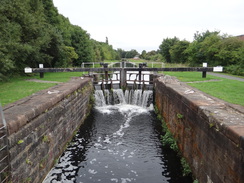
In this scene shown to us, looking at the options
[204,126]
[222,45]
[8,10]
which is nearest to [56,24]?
[8,10]

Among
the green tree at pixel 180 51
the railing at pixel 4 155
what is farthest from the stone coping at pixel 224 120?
the green tree at pixel 180 51

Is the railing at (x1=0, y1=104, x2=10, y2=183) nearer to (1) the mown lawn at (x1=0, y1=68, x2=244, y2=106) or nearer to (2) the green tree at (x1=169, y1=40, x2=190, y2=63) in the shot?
(1) the mown lawn at (x1=0, y1=68, x2=244, y2=106)

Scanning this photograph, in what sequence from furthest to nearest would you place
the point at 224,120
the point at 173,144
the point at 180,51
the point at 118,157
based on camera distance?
the point at 180,51 < the point at 173,144 < the point at 118,157 < the point at 224,120

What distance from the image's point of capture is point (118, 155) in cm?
707

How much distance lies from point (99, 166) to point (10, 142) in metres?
3.20

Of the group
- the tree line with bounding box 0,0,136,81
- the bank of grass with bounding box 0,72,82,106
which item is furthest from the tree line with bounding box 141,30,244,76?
the tree line with bounding box 0,0,136,81

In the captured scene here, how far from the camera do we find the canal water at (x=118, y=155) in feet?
19.3

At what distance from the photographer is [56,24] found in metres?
23.9

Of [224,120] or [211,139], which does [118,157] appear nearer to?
[211,139]

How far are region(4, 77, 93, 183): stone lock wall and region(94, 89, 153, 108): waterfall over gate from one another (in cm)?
548

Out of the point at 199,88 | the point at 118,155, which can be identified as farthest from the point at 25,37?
the point at 199,88

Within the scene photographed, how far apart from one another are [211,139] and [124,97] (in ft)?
33.7

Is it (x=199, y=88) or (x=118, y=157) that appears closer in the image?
(x=118, y=157)

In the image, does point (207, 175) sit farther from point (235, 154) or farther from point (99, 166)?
point (99, 166)
